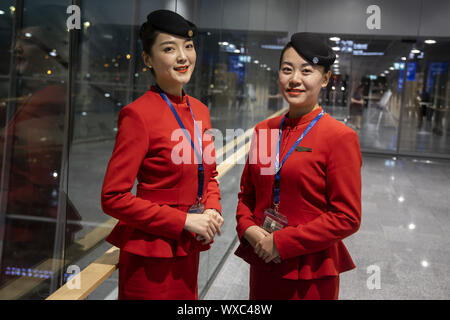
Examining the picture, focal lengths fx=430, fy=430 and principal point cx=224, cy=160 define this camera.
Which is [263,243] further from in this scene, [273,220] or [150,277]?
[150,277]

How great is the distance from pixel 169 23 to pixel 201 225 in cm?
67

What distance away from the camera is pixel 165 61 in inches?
56.0

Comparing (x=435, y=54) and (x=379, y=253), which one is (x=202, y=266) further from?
(x=435, y=54)

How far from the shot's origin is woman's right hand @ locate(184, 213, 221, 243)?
1401 millimetres

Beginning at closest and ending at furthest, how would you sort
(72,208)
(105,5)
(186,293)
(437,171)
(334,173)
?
1. (334,173)
2. (186,293)
3. (72,208)
4. (105,5)
5. (437,171)

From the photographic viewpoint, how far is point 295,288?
150cm

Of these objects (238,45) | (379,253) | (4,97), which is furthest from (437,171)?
(4,97)

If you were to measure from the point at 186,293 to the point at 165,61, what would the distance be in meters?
0.81

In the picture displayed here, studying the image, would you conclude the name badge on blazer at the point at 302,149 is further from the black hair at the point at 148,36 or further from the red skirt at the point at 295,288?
the black hair at the point at 148,36

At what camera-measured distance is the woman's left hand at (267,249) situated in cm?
145

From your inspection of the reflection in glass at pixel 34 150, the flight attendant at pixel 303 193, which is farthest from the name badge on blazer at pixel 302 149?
the reflection in glass at pixel 34 150

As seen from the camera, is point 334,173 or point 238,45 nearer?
point 334,173

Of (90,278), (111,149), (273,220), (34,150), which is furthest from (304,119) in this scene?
(111,149)
